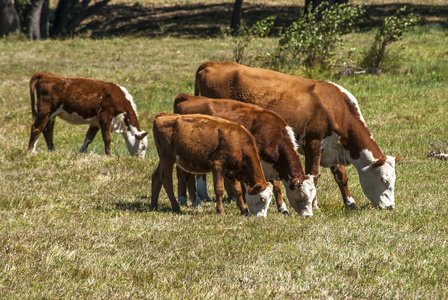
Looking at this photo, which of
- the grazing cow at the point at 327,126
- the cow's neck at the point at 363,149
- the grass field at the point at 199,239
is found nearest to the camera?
the grass field at the point at 199,239

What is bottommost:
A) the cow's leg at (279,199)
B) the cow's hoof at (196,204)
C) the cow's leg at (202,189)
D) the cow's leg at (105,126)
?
the cow's leg at (105,126)

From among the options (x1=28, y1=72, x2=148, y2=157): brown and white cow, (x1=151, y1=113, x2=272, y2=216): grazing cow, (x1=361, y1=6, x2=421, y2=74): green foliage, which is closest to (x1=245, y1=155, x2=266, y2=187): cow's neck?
(x1=151, y1=113, x2=272, y2=216): grazing cow

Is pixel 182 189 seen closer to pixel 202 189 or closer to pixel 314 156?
pixel 202 189

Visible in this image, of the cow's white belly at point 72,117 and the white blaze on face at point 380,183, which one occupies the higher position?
the white blaze on face at point 380,183

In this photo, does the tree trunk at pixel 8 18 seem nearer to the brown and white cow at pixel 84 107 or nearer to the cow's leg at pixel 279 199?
the brown and white cow at pixel 84 107

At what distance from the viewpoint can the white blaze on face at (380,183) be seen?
9.21 meters

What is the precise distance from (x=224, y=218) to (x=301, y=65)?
1487 centimetres

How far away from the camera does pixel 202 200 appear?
10.4 meters

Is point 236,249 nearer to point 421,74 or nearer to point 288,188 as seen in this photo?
point 288,188

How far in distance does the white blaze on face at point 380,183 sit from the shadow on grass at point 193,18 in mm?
24638

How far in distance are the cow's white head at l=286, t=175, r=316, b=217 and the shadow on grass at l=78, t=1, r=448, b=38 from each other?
84.3 feet

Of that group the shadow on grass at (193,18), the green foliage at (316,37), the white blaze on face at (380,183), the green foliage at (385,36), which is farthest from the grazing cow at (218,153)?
the shadow on grass at (193,18)

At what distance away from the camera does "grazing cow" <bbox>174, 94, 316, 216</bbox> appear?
8688 millimetres

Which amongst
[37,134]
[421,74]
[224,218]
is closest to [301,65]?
[421,74]
